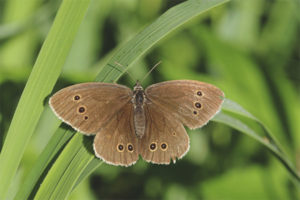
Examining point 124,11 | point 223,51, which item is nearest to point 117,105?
point 223,51

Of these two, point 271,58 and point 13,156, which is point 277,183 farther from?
point 13,156

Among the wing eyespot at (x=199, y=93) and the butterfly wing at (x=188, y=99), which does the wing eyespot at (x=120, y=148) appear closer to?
the butterfly wing at (x=188, y=99)

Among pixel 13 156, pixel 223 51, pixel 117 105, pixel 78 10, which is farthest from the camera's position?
pixel 223 51

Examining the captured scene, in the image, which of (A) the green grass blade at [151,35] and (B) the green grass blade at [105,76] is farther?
(A) the green grass blade at [151,35]

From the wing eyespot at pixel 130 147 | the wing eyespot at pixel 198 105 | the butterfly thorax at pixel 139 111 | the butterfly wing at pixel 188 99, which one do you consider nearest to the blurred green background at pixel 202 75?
the butterfly thorax at pixel 139 111

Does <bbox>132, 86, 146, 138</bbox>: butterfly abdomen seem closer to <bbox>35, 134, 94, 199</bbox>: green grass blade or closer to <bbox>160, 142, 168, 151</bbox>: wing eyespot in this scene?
<bbox>160, 142, 168, 151</bbox>: wing eyespot

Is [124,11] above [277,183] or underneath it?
above
